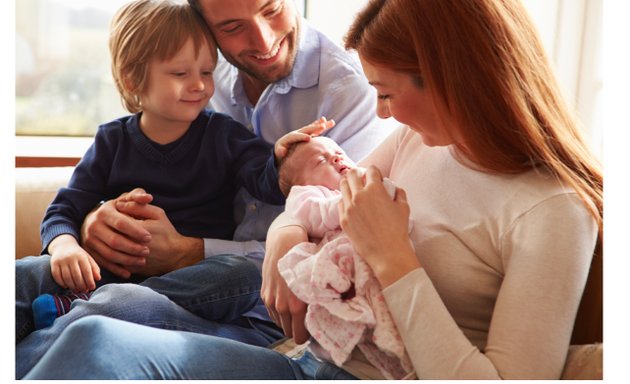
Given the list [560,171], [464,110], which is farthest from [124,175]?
[560,171]

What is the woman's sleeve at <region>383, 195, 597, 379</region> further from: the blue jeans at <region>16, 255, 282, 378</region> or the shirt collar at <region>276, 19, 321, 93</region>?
the shirt collar at <region>276, 19, 321, 93</region>

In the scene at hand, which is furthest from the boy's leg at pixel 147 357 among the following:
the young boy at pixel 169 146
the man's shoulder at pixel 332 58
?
the man's shoulder at pixel 332 58

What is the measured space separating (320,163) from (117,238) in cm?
54

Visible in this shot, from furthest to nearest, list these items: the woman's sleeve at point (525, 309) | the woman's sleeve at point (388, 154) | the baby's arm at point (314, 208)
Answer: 1. the woman's sleeve at point (388, 154)
2. the baby's arm at point (314, 208)
3. the woman's sleeve at point (525, 309)

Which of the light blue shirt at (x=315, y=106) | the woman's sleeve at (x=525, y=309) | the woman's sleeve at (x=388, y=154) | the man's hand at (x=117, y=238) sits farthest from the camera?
the light blue shirt at (x=315, y=106)

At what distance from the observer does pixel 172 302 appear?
1557mm

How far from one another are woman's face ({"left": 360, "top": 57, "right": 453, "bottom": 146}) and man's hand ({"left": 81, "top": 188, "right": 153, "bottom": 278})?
28.1 inches

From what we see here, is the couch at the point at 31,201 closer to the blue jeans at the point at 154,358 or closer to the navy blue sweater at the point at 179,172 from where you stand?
the navy blue sweater at the point at 179,172

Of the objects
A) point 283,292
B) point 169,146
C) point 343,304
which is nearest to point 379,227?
Answer: point 343,304

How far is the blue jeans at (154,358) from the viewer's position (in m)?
1.13

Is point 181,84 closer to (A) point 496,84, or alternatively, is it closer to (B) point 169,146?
(B) point 169,146

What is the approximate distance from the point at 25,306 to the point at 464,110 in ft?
3.51

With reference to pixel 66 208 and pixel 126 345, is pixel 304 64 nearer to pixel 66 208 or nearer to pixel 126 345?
pixel 66 208

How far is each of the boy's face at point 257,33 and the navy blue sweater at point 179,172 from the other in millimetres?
178
